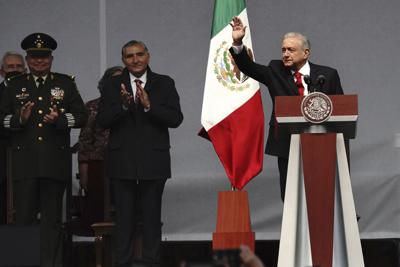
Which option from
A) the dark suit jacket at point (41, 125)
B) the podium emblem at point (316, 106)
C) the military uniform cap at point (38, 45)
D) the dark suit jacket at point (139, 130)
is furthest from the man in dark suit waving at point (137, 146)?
the podium emblem at point (316, 106)

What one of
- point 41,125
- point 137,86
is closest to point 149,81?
point 137,86

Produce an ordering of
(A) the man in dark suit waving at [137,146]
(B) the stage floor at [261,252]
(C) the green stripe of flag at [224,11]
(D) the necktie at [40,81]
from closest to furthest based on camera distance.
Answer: (A) the man in dark suit waving at [137,146] → (D) the necktie at [40,81] → (C) the green stripe of flag at [224,11] → (B) the stage floor at [261,252]

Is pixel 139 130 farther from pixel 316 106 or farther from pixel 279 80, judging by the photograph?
pixel 316 106

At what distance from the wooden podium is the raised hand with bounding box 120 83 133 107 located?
1431 millimetres

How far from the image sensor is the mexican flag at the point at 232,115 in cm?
782

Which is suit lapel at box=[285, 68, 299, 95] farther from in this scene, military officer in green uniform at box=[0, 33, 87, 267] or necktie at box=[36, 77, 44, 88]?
necktie at box=[36, 77, 44, 88]

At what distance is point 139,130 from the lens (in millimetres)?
7469

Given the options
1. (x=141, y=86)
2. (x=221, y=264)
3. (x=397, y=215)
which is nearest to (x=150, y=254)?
(x=141, y=86)

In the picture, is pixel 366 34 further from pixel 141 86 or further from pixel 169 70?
pixel 141 86

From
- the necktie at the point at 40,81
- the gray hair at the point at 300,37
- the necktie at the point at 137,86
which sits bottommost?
the necktie at the point at 137,86

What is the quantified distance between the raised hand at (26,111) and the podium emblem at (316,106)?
218 centimetres

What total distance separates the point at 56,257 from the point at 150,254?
734 mm

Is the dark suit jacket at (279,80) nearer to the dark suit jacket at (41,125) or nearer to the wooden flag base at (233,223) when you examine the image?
the wooden flag base at (233,223)

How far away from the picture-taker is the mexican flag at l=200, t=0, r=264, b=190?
782 cm
